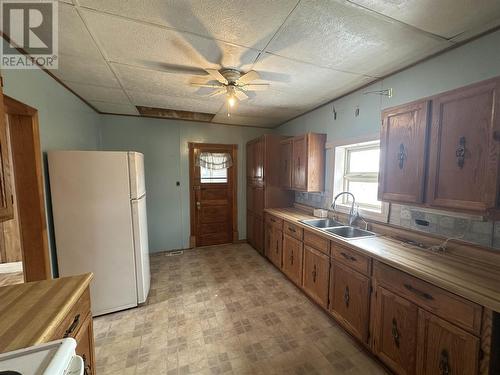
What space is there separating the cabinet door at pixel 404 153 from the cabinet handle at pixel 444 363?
0.93 meters

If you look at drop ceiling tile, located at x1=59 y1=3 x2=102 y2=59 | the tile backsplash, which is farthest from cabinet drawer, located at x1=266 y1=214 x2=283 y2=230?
drop ceiling tile, located at x1=59 y1=3 x2=102 y2=59

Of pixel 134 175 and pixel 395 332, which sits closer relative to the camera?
pixel 395 332

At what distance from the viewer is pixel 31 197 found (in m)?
1.82

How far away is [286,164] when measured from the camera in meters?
3.44

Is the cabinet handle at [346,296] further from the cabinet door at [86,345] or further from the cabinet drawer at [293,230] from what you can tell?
the cabinet door at [86,345]

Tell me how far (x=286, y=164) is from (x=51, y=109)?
2.94m

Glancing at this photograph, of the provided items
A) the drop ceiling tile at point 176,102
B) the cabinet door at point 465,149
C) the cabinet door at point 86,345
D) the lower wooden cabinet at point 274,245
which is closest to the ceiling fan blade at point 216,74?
the drop ceiling tile at point 176,102

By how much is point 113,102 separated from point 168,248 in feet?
8.51

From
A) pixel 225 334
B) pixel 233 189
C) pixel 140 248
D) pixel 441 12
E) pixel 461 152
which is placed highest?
pixel 441 12

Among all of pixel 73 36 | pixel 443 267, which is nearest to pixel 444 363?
pixel 443 267

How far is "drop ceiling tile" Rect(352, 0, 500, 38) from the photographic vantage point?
120 centimetres

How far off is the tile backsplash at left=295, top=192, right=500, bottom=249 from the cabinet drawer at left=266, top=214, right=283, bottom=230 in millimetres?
1409

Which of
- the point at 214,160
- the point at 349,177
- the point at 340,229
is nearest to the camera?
the point at 340,229

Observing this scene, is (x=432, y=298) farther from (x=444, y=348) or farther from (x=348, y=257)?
(x=348, y=257)
